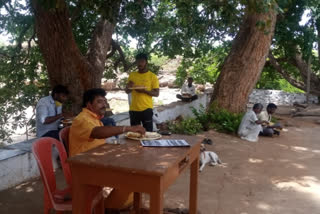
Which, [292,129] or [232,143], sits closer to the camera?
[232,143]

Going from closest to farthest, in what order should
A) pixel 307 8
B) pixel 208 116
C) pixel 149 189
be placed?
pixel 149 189 → pixel 208 116 → pixel 307 8

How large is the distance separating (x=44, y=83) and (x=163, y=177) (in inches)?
248

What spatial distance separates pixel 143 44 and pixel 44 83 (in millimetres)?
3379

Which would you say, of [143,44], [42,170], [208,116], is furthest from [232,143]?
[42,170]

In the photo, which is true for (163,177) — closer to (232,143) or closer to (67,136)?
(67,136)

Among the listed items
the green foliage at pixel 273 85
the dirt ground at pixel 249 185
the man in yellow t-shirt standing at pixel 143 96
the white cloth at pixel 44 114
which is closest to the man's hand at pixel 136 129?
the dirt ground at pixel 249 185

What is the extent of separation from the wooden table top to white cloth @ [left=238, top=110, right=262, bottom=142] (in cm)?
491

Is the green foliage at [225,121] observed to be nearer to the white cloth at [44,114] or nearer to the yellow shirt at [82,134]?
the white cloth at [44,114]

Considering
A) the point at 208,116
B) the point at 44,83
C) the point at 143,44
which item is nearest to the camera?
the point at 44,83

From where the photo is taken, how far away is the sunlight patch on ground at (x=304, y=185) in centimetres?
427

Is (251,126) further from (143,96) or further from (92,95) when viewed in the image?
(92,95)

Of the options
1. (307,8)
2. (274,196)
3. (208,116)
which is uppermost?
(307,8)

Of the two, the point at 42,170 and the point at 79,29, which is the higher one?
the point at 79,29

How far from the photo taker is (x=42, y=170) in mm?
2539
